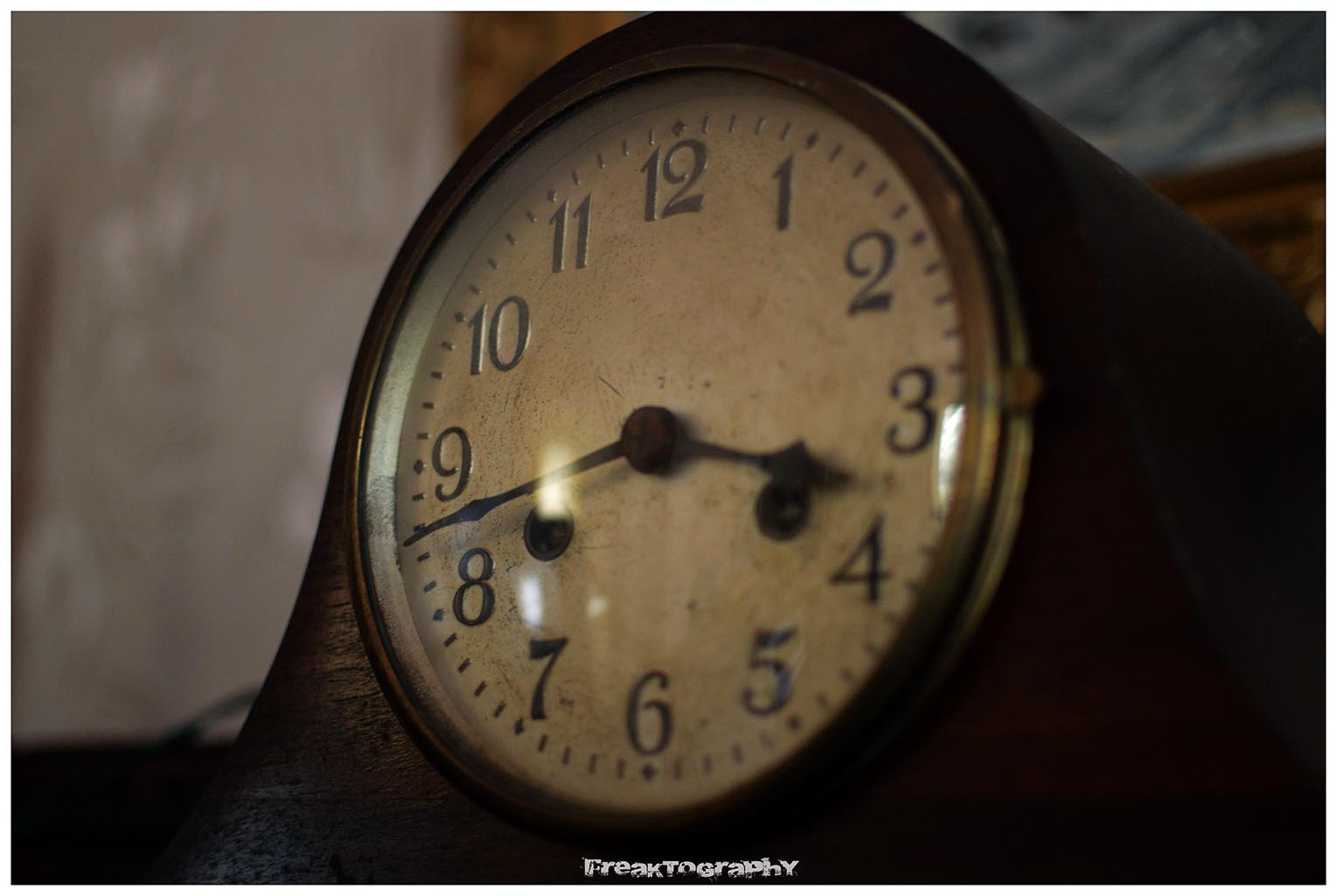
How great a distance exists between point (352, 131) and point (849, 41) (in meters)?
1.15

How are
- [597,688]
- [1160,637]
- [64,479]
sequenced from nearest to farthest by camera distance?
[1160,637], [597,688], [64,479]

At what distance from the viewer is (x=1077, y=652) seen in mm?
415

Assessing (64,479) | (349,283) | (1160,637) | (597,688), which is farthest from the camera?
(64,479)

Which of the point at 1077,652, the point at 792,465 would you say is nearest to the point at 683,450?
the point at 792,465

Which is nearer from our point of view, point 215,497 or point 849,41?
point 849,41

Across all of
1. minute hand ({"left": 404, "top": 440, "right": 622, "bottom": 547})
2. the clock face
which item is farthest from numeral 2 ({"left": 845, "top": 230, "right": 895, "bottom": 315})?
minute hand ({"left": 404, "top": 440, "right": 622, "bottom": 547})

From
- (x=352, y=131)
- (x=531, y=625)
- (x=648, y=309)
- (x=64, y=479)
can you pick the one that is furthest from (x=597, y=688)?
A: (x=64, y=479)

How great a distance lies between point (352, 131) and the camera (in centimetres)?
155

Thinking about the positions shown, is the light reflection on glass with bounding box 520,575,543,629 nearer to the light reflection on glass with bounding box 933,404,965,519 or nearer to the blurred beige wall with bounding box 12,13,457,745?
the light reflection on glass with bounding box 933,404,965,519

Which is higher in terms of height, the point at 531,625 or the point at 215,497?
the point at 215,497

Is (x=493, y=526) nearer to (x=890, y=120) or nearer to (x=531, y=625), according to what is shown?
(x=531, y=625)

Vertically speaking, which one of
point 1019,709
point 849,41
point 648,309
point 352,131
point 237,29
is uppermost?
point 237,29

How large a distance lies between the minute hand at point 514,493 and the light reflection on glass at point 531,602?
0.04 metres

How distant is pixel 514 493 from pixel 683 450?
0.32 ft
